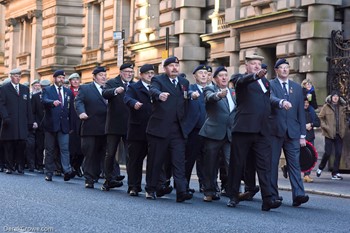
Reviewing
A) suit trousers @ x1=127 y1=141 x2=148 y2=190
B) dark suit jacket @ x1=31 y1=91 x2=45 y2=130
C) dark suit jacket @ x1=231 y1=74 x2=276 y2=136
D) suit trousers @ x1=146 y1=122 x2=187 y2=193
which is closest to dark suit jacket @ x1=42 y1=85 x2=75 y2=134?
dark suit jacket @ x1=31 y1=91 x2=45 y2=130

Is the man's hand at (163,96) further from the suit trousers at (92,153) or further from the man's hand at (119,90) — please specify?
the suit trousers at (92,153)

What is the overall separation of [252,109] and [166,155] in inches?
77.3

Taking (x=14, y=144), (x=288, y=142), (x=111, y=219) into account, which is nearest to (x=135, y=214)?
(x=111, y=219)

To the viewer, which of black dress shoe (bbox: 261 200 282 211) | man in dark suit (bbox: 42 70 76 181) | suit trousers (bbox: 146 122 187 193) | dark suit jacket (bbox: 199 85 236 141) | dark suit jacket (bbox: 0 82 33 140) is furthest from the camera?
dark suit jacket (bbox: 0 82 33 140)

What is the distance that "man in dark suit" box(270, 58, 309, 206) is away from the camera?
15.2 metres

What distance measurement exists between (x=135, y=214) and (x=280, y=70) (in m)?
3.33

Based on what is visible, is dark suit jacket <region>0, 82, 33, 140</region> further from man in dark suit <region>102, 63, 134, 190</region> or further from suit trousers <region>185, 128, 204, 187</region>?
suit trousers <region>185, 128, 204, 187</region>

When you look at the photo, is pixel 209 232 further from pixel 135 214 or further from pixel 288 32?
pixel 288 32

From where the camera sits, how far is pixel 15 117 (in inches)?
889

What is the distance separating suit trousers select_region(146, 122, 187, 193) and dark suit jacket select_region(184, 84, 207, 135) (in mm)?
209

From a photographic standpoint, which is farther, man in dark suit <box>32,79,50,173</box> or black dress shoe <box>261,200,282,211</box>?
man in dark suit <box>32,79,50,173</box>

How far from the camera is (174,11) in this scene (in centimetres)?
3350

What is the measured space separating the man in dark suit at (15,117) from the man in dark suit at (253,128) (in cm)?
838

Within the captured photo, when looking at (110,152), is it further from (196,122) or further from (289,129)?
(289,129)
